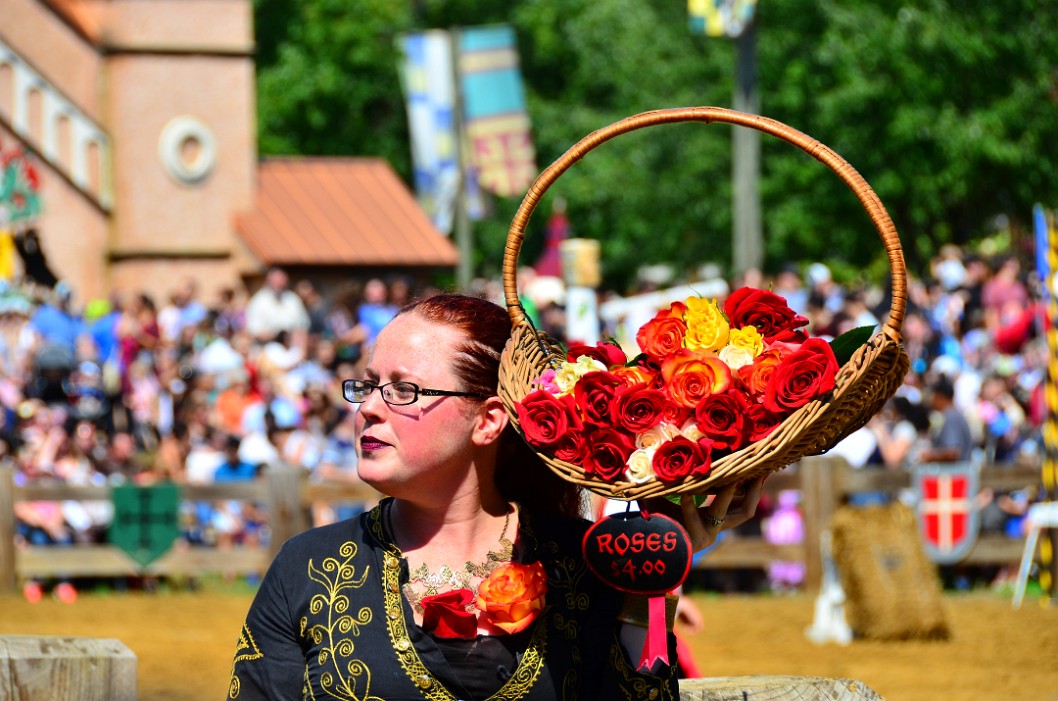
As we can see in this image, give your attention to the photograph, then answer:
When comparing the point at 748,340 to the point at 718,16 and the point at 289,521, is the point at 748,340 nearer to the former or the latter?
the point at 289,521

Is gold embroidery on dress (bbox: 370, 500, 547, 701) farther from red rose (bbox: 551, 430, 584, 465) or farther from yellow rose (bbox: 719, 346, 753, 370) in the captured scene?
yellow rose (bbox: 719, 346, 753, 370)

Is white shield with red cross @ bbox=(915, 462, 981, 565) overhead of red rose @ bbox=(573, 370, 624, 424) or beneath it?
beneath

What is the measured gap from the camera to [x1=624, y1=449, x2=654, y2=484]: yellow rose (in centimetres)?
255

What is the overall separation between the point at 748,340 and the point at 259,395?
35.4 ft

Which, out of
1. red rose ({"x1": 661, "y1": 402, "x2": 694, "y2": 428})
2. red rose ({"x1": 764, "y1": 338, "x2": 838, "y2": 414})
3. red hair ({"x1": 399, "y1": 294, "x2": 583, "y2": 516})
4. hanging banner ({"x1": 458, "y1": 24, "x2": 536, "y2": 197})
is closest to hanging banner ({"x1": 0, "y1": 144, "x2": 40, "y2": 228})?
hanging banner ({"x1": 458, "y1": 24, "x2": 536, "y2": 197})

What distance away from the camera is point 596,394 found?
8.65 feet

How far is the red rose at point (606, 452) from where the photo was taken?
2.58 metres

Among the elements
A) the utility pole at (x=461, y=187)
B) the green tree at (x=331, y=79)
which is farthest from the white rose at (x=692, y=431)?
the green tree at (x=331, y=79)

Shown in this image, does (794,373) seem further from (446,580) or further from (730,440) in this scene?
(446,580)

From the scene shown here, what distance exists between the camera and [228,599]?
460 inches

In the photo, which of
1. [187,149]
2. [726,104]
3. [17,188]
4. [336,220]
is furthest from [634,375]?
[726,104]

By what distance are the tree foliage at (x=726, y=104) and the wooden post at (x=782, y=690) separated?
19.2m

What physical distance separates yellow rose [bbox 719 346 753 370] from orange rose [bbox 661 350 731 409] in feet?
0.05

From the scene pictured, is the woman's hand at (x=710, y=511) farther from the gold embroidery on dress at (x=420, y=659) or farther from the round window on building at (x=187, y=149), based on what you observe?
the round window on building at (x=187, y=149)
